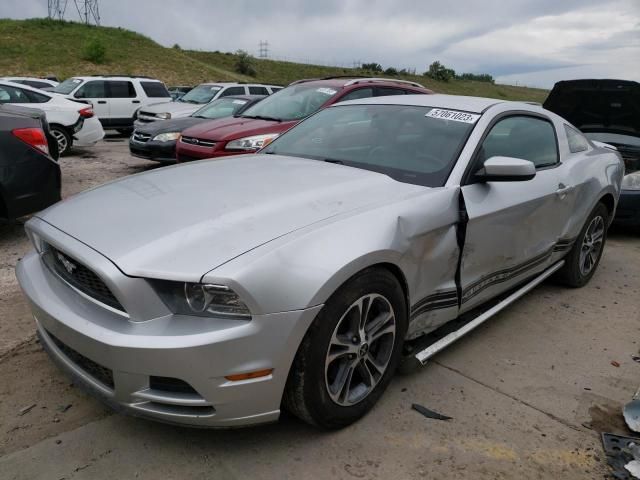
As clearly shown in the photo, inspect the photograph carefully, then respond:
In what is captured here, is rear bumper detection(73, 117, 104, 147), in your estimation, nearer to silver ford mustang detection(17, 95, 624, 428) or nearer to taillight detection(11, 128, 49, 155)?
taillight detection(11, 128, 49, 155)

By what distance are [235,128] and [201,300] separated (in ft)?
17.2

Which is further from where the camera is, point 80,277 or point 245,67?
point 245,67

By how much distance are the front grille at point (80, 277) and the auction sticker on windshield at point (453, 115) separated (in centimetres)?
222

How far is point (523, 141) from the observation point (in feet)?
11.9

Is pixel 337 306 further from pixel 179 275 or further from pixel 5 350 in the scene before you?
pixel 5 350

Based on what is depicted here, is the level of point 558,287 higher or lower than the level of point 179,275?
lower

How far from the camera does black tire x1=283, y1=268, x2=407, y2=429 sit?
2121 millimetres

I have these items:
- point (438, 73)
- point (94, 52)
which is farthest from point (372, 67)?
point (94, 52)

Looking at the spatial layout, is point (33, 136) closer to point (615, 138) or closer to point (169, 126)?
point (169, 126)

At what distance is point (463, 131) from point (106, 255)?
2123 mm

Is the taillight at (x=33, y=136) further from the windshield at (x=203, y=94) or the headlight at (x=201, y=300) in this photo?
the windshield at (x=203, y=94)

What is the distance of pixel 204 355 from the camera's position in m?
1.90

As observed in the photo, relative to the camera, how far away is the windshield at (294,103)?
7.18 meters

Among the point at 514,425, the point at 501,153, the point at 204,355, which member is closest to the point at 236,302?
the point at 204,355
